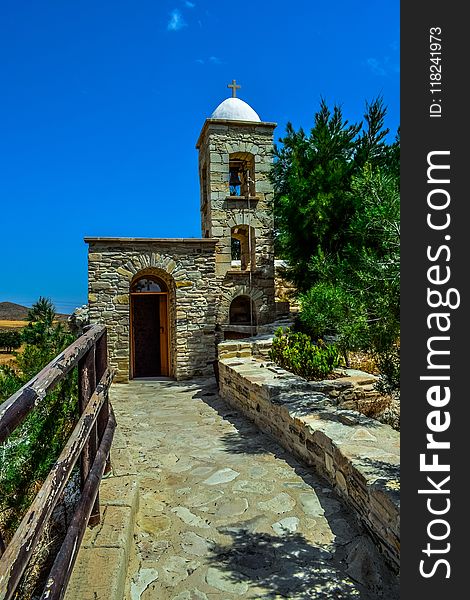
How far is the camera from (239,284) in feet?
44.7

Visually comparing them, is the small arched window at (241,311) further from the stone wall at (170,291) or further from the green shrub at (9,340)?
the green shrub at (9,340)

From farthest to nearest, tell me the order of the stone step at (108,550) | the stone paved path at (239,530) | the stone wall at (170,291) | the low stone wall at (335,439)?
the stone wall at (170,291) < the low stone wall at (335,439) < the stone paved path at (239,530) < the stone step at (108,550)

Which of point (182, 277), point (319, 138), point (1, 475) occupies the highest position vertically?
point (319, 138)

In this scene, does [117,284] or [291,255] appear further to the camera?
[291,255]

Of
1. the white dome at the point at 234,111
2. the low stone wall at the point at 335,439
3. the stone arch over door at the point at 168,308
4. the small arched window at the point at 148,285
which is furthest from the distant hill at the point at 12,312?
the low stone wall at the point at 335,439

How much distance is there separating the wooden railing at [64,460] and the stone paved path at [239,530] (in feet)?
2.06

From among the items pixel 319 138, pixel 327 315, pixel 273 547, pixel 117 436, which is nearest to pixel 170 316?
pixel 319 138

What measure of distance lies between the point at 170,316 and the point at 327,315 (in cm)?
870

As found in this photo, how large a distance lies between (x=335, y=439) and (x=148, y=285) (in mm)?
9970

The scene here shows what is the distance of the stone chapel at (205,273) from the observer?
11.5 metres

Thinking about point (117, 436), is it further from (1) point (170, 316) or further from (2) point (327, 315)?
A: (1) point (170, 316)

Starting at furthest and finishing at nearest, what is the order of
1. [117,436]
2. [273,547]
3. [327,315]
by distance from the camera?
1. [117,436]
2. [327,315]
3. [273,547]

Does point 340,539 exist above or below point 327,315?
below

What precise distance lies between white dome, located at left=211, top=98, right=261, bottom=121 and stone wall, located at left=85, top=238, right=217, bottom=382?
4877 millimetres
